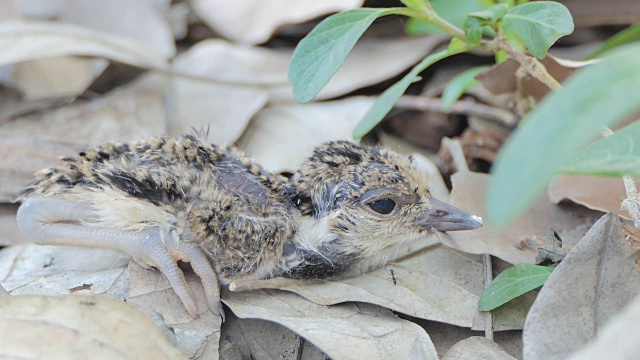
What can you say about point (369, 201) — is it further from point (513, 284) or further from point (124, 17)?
point (124, 17)

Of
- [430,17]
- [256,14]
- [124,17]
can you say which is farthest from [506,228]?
[124,17]

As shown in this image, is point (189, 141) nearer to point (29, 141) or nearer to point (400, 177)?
point (400, 177)

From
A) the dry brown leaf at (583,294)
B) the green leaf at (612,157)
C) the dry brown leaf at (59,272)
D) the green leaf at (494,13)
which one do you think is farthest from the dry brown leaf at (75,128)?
the green leaf at (612,157)

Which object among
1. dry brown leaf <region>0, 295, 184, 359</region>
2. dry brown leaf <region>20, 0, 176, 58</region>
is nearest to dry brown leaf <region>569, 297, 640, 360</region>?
dry brown leaf <region>0, 295, 184, 359</region>

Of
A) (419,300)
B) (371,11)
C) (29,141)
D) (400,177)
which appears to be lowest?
(29,141)

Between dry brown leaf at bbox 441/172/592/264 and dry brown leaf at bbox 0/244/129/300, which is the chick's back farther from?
dry brown leaf at bbox 441/172/592/264

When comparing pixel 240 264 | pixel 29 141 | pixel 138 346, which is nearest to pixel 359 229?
pixel 240 264
